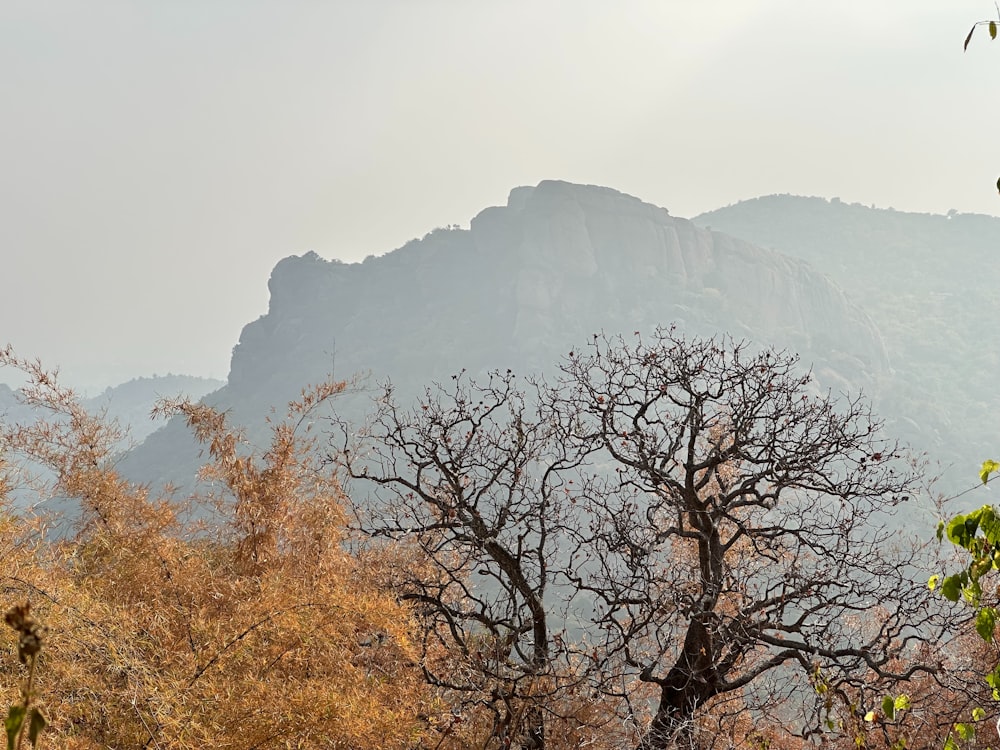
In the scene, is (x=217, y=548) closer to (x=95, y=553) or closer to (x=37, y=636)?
(x=95, y=553)

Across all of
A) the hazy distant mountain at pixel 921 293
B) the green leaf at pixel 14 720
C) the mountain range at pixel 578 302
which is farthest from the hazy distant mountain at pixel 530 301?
the green leaf at pixel 14 720

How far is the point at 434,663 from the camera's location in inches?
247

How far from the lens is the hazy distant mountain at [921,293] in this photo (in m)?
75.4

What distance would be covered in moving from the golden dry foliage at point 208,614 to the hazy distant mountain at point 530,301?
7656cm

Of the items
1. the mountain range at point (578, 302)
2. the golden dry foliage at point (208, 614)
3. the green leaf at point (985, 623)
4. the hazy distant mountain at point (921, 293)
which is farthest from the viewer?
the mountain range at point (578, 302)

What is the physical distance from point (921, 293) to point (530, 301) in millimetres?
62141

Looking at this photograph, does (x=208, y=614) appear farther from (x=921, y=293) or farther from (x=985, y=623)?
(x=921, y=293)

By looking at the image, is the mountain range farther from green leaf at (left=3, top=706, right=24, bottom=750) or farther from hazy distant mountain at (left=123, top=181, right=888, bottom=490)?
green leaf at (left=3, top=706, right=24, bottom=750)

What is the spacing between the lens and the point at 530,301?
324ft

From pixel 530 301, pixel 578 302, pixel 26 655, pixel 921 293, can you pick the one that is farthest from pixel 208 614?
pixel 921 293

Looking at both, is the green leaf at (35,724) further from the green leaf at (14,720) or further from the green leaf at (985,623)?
the green leaf at (985,623)

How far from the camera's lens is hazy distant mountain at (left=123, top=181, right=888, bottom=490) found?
92.0m

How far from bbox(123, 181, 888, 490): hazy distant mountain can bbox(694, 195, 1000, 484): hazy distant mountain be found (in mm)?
7736

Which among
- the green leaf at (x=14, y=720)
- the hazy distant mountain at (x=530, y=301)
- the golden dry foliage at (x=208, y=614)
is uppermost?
the hazy distant mountain at (x=530, y=301)
